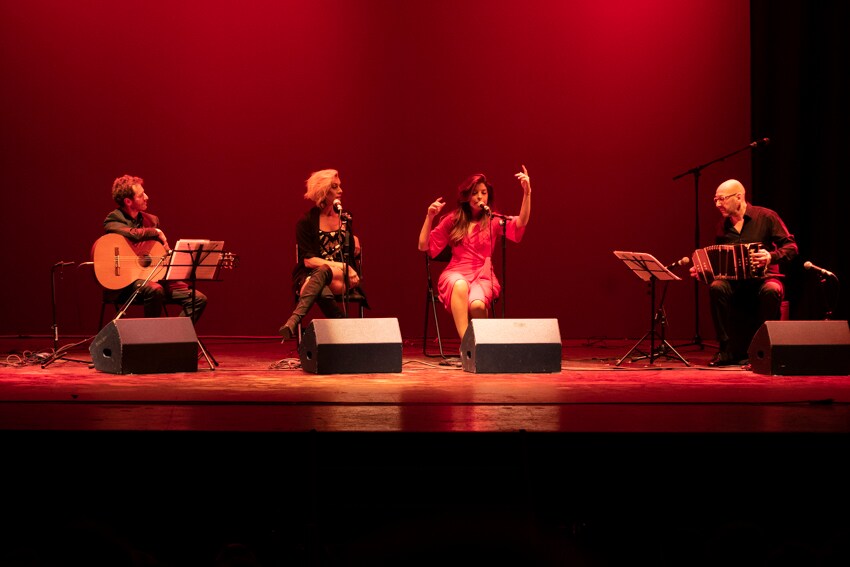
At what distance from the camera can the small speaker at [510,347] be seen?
5.29 m

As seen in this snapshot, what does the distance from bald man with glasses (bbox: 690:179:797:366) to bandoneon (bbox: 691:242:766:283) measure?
0.05 metres

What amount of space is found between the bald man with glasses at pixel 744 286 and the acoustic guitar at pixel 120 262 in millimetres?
3612

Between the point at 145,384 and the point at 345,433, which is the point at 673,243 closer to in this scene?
the point at 145,384

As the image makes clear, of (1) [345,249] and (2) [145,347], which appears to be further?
(1) [345,249]

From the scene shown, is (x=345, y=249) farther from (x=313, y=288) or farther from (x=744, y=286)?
(x=744, y=286)

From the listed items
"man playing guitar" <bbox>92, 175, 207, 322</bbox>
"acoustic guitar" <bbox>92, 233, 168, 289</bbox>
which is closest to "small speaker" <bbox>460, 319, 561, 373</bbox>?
"man playing guitar" <bbox>92, 175, 207, 322</bbox>

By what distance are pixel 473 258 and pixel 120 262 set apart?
234 centimetres

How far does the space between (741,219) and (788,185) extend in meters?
1.68

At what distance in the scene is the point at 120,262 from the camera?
6.00m

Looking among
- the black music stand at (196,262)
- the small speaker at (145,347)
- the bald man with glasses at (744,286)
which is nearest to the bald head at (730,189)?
the bald man with glasses at (744,286)

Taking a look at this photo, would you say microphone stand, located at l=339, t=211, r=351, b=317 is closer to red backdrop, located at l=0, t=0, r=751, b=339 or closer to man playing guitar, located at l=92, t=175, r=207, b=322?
man playing guitar, located at l=92, t=175, r=207, b=322

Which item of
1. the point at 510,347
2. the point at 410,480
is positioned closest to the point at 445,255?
the point at 510,347

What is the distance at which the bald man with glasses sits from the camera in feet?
19.0

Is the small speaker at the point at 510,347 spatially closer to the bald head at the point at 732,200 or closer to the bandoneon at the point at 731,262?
the bandoneon at the point at 731,262
